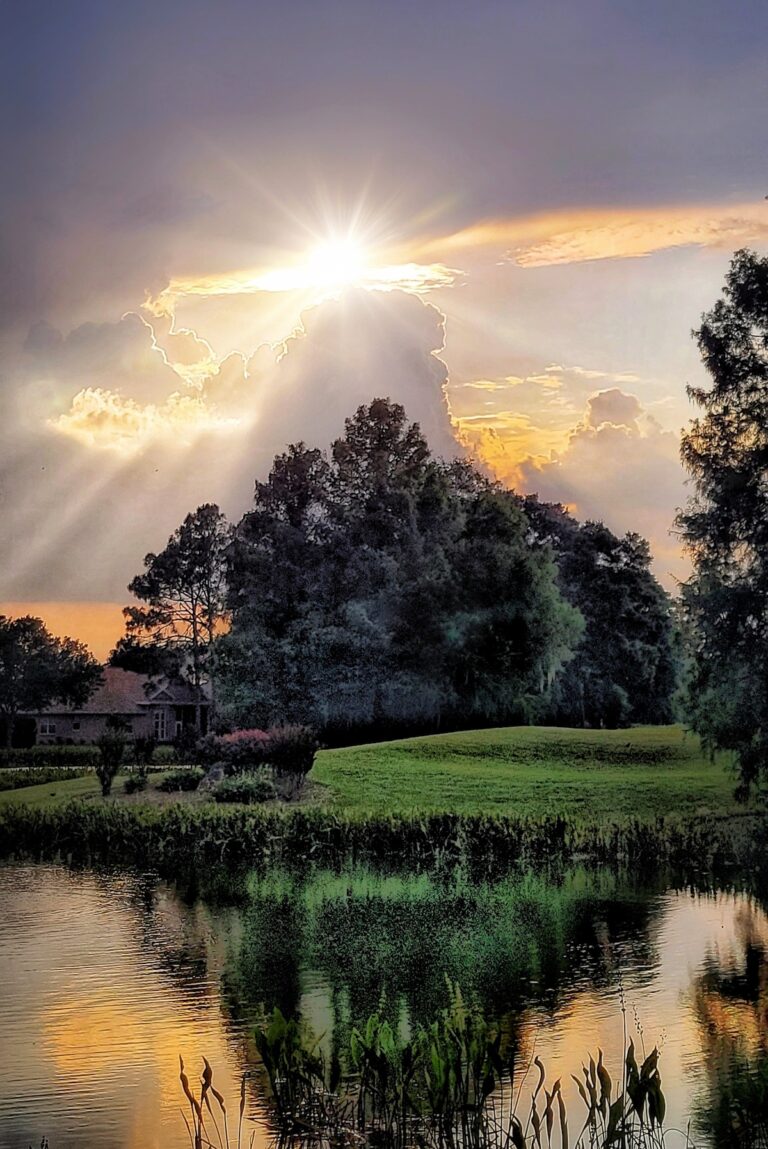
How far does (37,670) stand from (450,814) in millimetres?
10039

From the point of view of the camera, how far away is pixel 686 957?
10.8m

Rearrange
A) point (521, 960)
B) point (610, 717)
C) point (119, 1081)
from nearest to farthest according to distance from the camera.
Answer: point (119, 1081) < point (521, 960) < point (610, 717)

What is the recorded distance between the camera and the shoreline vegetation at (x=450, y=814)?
17828 mm

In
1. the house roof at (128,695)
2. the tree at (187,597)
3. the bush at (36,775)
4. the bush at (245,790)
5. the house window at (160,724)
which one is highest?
the tree at (187,597)

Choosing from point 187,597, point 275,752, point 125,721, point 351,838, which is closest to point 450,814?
point 351,838

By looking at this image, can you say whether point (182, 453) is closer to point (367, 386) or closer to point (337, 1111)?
point (367, 386)

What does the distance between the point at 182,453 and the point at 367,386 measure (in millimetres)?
4159

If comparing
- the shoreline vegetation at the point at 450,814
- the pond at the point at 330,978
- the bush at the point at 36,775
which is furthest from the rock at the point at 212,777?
the pond at the point at 330,978

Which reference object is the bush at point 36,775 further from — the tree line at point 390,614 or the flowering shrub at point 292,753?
the flowering shrub at point 292,753

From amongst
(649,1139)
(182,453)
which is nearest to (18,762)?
(182,453)

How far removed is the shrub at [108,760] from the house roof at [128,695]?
14.5 ft

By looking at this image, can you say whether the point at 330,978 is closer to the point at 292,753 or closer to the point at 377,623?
the point at 292,753

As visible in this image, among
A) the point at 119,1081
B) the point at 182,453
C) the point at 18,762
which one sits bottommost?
the point at 119,1081

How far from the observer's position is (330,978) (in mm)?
9969
